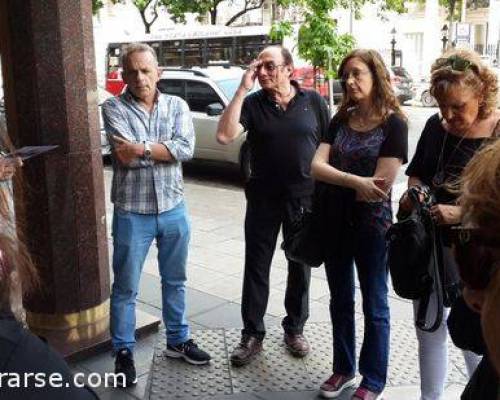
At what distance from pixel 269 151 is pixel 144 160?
0.72 metres

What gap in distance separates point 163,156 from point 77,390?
2.26 metres

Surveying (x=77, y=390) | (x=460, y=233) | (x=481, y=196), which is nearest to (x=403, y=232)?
(x=460, y=233)

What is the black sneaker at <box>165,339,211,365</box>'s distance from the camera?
12.0 ft

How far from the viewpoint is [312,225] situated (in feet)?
10.6

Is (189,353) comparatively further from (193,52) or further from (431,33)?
(431,33)

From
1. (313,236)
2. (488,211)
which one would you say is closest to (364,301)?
(313,236)

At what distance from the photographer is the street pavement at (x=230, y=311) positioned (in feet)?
11.2

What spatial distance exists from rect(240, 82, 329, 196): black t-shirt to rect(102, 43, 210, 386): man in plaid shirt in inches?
15.2

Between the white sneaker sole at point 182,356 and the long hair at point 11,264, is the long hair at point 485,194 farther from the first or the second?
the white sneaker sole at point 182,356

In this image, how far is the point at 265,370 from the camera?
3602 mm

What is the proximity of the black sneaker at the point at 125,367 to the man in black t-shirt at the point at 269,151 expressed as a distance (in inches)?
24.0

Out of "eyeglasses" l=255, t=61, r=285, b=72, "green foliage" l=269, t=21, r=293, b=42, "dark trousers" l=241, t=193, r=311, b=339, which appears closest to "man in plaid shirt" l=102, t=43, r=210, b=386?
"dark trousers" l=241, t=193, r=311, b=339

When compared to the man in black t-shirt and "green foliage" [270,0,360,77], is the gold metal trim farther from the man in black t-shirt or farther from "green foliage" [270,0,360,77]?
"green foliage" [270,0,360,77]

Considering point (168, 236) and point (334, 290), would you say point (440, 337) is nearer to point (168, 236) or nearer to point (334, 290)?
point (334, 290)
